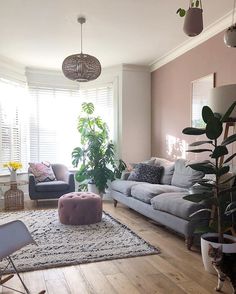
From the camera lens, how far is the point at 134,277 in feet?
8.45

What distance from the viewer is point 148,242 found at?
345cm

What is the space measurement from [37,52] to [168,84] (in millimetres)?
2408

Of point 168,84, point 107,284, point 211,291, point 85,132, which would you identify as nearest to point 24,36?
point 85,132

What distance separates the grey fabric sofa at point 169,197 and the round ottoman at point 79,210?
0.63 metres

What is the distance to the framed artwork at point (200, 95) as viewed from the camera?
4340 mm

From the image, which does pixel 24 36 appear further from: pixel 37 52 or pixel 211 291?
pixel 211 291

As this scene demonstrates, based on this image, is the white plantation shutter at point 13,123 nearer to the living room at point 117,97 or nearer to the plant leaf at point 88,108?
the living room at point 117,97

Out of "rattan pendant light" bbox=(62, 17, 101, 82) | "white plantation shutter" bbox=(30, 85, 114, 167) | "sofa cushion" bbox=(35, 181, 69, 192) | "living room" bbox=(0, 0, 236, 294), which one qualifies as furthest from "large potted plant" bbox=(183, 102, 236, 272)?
"white plantation shutter" bbox=(30, 85, 114, 167)

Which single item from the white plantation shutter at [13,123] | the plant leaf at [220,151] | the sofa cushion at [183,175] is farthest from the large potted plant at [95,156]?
the plant leaf at [220,151]

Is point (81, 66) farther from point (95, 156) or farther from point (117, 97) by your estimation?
point (117, 97)

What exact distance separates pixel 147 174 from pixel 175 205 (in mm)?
1677

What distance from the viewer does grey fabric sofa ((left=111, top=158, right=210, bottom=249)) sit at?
10.3 ft

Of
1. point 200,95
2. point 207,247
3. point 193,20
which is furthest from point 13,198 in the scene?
point 193,20

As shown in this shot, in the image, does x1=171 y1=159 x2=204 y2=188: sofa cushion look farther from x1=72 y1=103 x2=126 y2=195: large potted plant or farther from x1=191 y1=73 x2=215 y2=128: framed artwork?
x1=72 y1=103 x2=126 y2=195: large potted plant
